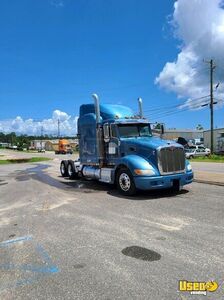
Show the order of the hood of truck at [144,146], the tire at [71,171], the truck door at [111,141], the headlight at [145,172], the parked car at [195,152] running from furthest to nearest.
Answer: the parked car at [195,152], the tire at [71,171], the truck door at [111,141], the hood of truck at [144,146], the headlight at [145,172]

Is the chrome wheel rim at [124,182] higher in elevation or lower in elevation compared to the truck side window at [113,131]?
lower

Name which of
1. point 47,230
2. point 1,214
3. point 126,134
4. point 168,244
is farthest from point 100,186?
point 168,244

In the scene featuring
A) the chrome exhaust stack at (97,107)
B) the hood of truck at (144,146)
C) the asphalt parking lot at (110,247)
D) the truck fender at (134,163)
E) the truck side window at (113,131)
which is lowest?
the asphalt parking lot at (110,247)

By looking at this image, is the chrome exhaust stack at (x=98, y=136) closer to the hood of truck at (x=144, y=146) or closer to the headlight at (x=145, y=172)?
the hood of truck at (x=144, y=146)

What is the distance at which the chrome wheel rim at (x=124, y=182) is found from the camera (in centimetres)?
1095

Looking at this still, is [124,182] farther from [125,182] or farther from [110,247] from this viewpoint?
[110,247]

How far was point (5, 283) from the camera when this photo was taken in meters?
4.44

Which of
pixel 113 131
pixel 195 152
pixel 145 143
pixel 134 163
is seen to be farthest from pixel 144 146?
pixel 195 152

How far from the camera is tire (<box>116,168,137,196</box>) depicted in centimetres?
1081

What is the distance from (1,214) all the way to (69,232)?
9.24ft

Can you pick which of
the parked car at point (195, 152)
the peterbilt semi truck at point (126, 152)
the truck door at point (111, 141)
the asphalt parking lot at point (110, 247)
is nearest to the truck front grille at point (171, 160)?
the peterbilt semi truck at point (126, 152)

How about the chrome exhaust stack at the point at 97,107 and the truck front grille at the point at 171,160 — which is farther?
the chrome exhaust stack at the point at 97,107

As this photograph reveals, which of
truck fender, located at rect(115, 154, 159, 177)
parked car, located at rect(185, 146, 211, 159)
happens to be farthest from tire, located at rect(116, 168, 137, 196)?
parked car, located at rect(185, 146, 211, 159)

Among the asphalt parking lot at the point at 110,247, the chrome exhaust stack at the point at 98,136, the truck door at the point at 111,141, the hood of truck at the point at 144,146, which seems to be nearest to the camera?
the asphalt parking lot at the point at 110,247
